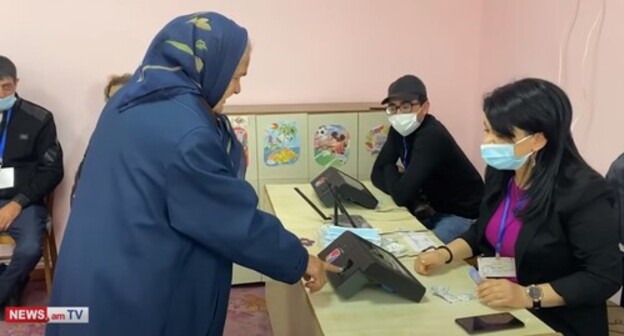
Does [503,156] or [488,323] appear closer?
[488,323]

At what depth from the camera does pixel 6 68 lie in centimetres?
293

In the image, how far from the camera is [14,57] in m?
3.23

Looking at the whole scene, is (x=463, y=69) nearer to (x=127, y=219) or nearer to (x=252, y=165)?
(x=252, y=165)

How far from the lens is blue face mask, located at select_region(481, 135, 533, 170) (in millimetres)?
1717

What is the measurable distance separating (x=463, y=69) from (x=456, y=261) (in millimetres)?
2133

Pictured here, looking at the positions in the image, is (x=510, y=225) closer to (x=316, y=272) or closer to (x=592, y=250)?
(x=592, y=250)

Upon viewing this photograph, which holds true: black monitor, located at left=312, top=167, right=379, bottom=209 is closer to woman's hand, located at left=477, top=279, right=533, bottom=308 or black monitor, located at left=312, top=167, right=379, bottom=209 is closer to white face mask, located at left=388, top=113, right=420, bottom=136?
white face mask, located at left=388, top=113, right=420, bottom=136

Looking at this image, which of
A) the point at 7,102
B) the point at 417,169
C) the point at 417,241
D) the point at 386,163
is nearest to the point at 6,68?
the point at 7,102

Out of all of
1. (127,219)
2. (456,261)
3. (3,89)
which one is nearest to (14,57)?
(3,89)

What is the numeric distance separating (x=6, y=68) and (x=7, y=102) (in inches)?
7.0

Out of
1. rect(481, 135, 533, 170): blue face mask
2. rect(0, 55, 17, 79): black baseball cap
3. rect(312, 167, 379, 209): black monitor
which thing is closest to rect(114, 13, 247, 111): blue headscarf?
rect(481, 135, 533, 170): blue face mask

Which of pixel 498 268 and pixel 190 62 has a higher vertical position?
pixel 190 62

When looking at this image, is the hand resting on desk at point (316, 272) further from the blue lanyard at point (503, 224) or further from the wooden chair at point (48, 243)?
the wooden chair at point (48, 243)

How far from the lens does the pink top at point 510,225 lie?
5.83ft
